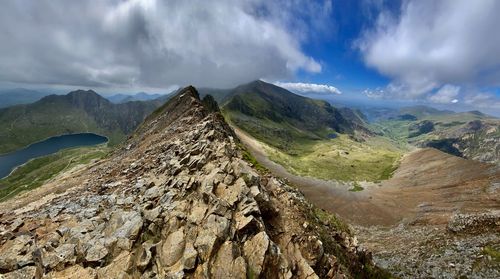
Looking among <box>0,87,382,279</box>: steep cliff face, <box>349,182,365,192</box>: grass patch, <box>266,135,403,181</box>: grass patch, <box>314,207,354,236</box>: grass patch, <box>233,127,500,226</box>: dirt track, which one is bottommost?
<box>266,135,403,181</box>: grass patch

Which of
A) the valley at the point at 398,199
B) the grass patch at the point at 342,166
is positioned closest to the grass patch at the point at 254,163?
the valley at the point at 398,199

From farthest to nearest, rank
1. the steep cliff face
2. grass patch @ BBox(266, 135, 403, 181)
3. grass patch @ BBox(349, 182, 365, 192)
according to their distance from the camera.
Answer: grass patch @ BBox(266, 135, 403, 181) < grass patch @ BBox(349, 182, 365, 192) < the steep cliff face

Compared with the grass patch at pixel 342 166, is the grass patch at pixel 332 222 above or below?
above

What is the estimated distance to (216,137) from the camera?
47969mm

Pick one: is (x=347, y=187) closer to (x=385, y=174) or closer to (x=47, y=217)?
(x=385, y=174)

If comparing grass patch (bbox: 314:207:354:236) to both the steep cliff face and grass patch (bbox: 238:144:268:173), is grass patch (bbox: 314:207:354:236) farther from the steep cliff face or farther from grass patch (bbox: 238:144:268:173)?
grass patch (bbox: 238:144:268:173)

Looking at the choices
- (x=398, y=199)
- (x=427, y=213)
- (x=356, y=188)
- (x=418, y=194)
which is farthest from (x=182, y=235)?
(x=356, y=188)

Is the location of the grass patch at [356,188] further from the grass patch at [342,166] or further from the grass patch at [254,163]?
the grass patch at [254,163]

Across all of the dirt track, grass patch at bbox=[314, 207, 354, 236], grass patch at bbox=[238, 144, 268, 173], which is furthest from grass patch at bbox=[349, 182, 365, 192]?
grass patch at bbox=[314, 207, 354, 236]

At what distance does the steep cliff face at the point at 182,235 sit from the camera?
1883 centimetres

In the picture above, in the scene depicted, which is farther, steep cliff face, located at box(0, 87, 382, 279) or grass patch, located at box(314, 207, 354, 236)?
grass patch, located at box(314, 207, 354, 236)

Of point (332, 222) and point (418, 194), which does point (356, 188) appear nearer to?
point (418, 194)

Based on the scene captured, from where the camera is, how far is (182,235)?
21016mm

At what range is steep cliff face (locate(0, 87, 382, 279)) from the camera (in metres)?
18.8
